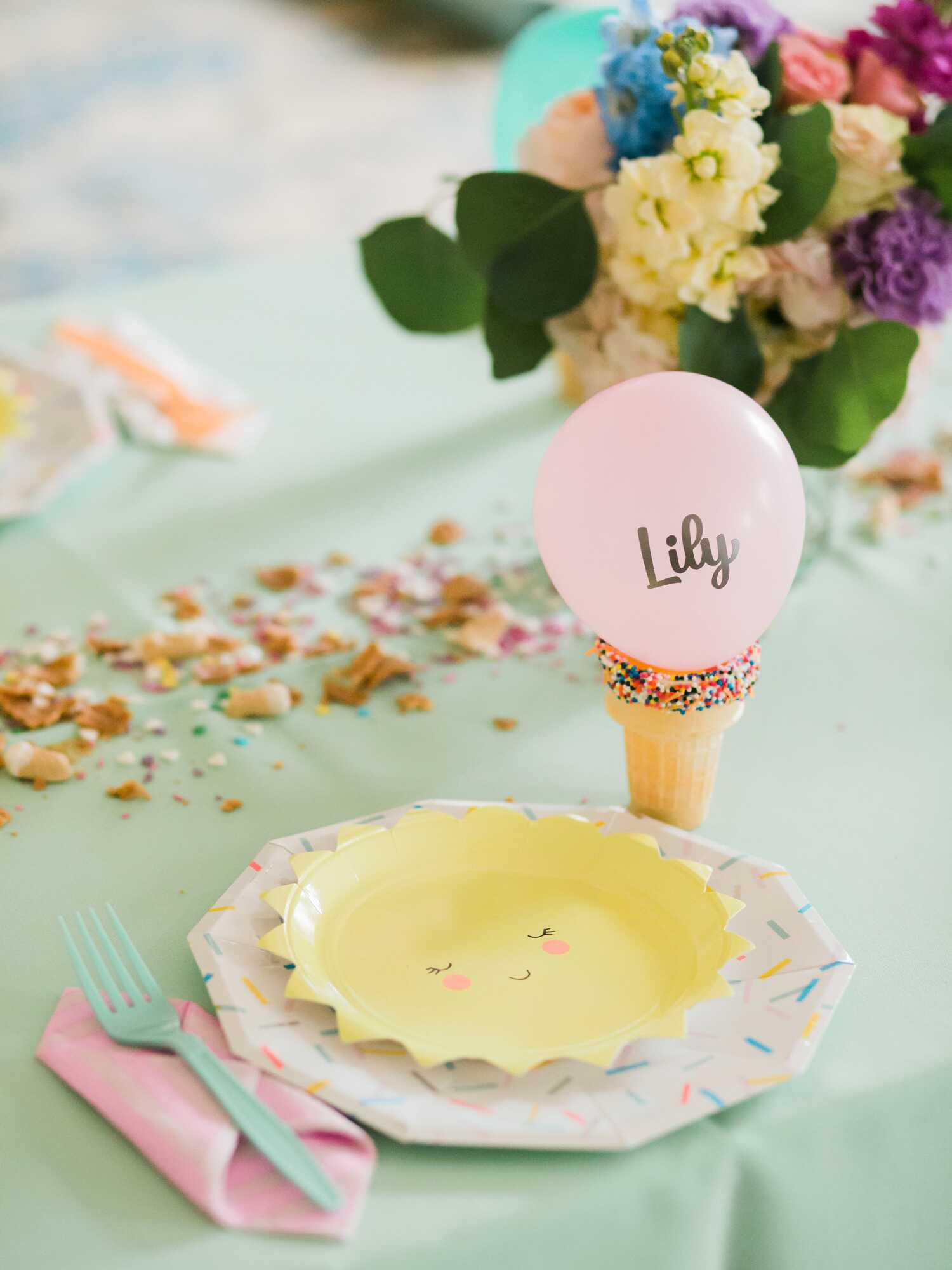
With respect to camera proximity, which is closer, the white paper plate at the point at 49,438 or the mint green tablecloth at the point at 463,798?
the mint green tablecloth at the point at 463,798

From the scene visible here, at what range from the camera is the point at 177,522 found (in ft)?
3.94

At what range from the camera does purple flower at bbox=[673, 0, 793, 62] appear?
898 mm

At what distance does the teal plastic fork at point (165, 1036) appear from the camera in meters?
0.56

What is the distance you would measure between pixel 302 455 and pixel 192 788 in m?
0.54

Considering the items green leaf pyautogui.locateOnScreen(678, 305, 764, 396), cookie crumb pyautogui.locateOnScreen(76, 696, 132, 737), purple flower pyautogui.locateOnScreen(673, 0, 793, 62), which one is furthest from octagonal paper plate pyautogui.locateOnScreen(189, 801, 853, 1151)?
purple flower pyautogui.locateOnScreen(673, 0, 793, 62)

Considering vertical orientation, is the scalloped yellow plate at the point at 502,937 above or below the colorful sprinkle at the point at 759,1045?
below

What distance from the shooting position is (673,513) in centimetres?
67

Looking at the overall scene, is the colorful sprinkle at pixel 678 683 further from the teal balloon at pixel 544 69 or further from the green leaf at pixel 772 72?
the teal balloon at pixel 544 69

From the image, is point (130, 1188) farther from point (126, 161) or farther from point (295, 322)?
point (126, 161)

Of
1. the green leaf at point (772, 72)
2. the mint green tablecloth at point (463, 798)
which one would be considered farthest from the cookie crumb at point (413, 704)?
the green leaf at point (772, 72)

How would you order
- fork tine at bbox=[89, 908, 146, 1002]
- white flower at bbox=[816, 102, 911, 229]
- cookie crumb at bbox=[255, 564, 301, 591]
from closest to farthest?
fork tine at bbox=[89, 908, 146, 1002] < white flower at bbox=[816, 102, 911, 229] < cookie crumb at bbox=[255, 564, 301, 591]

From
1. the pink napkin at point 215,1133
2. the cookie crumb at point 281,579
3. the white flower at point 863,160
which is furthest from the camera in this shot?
the cookie crumb at point 281,579

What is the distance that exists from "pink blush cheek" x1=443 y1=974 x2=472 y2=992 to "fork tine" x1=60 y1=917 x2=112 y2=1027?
0.57 feet

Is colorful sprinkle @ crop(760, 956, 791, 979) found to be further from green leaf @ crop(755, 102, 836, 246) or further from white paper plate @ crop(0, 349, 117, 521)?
white paper plate @ crop(0, 349, 117, 521)
